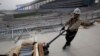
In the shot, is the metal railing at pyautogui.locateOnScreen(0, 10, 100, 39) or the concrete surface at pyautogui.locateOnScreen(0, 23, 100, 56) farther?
the metal railing at pyautogui.locateOnScreen(0, 10, 100, 39)

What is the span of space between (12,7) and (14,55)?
964cm

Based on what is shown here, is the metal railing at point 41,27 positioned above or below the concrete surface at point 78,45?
above

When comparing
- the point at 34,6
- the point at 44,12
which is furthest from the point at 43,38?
the point at 34,6

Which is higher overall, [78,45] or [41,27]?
[41,27]

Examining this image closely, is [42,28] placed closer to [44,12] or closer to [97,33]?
[97,33]

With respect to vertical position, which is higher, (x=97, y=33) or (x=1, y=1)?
(x=1, y=1)

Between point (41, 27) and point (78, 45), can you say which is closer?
point (78, 45)

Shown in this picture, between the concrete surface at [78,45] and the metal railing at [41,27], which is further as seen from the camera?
the metal railing at [41,27]

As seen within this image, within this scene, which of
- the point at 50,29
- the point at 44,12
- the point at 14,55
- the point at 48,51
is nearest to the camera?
the point at 14,55

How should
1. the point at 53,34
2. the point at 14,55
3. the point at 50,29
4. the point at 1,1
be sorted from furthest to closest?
the point at 1,1 → the point at 50,29 → the point at 53,34 → the point at 14,55

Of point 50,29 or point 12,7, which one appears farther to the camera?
point 12,7

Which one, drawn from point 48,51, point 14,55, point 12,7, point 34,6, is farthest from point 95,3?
point 14,55

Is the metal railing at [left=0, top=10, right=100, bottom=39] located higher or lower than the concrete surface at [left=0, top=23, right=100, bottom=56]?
higher

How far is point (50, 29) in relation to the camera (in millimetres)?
7871
